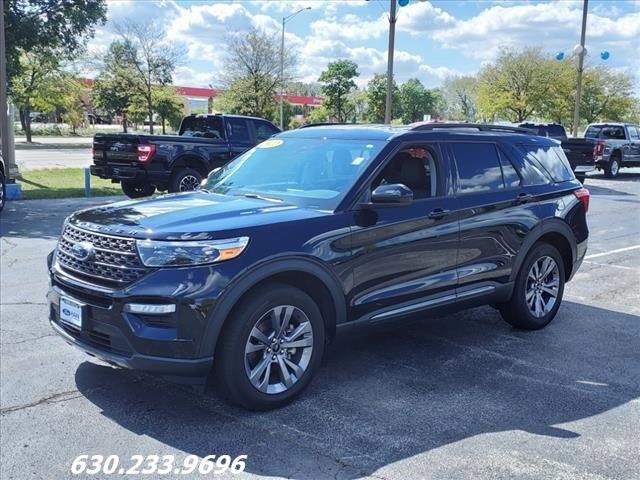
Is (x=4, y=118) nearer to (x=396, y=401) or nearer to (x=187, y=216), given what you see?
(x=187, y=216)

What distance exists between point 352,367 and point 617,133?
78.2 feet

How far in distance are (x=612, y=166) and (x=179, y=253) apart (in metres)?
24.8

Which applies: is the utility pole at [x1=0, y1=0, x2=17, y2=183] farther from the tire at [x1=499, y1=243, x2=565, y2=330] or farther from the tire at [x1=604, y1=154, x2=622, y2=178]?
the tire at [x1=604, y1=154, x2=622, y2=178]

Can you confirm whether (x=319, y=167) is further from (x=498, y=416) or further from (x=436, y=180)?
(x=498, y=416)

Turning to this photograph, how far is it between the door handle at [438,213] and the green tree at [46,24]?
14423mm

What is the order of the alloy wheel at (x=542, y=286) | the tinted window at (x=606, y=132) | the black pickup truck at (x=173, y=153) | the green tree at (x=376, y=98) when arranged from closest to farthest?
the alloy wheel at (x=542, y=286) → the black pickup truck at (x=173, y=153) → the tinted window at (x=606, y=132) → the green tree at (x=376, y=98)

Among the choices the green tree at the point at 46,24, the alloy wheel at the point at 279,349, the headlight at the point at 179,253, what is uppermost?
the green tree at the point at 46,24

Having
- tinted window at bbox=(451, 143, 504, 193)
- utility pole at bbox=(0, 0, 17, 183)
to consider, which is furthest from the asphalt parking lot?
utility pole at bbox=(0, 0, 17, 183)

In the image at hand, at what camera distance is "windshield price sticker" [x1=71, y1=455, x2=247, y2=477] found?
3336mm

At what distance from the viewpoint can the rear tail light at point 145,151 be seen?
42.5 ft

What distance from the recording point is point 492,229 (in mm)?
5309

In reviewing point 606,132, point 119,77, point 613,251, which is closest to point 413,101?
point 119,77

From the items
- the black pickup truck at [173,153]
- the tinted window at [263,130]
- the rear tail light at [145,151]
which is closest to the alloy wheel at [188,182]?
the black pickup truck at [173,153]

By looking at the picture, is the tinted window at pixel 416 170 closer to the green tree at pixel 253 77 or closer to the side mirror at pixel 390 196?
the side mirror at pixel 390 196
